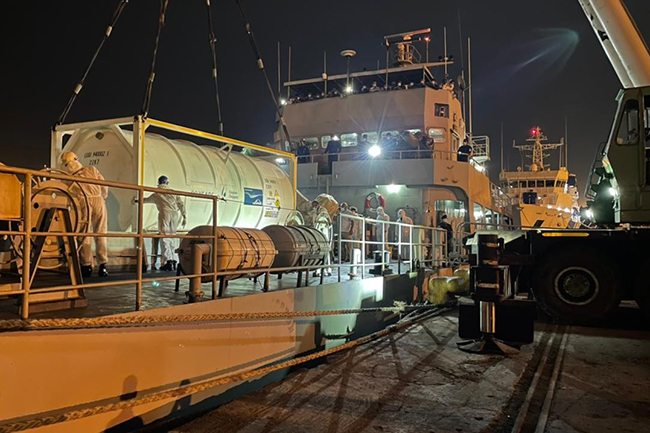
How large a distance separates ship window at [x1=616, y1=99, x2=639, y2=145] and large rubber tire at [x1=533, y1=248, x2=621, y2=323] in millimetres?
1874

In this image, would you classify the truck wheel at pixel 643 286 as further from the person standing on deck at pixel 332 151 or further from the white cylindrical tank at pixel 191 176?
the person standing on deck at pixel 332 151

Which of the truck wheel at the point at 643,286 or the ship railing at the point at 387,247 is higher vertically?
the ship railing at the point at 387,247

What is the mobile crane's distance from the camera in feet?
25.9

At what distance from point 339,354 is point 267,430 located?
245 cm

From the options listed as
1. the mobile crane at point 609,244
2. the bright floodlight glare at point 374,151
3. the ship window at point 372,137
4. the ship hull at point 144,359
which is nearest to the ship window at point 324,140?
the ship window at point 372,137

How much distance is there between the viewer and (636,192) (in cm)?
784

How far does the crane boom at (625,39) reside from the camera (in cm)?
930

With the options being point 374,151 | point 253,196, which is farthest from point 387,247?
point 374,151

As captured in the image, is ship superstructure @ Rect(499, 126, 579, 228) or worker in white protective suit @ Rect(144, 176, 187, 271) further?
ship superstructure @ Rect(499, 126, 579, 228)

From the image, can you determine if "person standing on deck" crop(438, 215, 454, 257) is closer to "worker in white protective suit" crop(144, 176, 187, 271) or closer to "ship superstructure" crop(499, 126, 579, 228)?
"worker in white protective suit" crop(144, 176, 187, 271)

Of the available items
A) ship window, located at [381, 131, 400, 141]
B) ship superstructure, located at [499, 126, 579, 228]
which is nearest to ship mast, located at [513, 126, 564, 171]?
ship superstructure, located at [499, 126, 579, 228]

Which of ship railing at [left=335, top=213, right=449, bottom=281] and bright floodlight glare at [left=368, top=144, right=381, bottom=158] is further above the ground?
bright floodlight glare at [left=368, top=144, right=381, bottom=158]

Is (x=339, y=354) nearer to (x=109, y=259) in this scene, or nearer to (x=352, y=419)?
(x=352, y=419)

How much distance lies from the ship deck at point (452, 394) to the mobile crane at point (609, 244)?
1425mm
